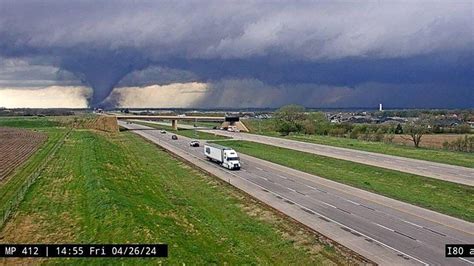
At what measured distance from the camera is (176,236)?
29.3 meters

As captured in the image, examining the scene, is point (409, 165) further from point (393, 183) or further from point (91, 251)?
point (91, 251)

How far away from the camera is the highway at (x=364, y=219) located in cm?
2841

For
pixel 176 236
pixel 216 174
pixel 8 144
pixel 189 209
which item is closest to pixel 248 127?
pixel 8 144

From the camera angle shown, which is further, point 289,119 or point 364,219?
point 289,119

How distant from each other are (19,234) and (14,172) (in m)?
28.3

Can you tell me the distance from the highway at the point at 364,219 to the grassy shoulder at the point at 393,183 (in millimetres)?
2094

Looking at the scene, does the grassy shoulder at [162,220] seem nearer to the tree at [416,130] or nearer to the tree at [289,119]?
the tree at [416,130]

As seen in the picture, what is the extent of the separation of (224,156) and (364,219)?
1290 inches

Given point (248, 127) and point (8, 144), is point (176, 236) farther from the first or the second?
point (248, 127)

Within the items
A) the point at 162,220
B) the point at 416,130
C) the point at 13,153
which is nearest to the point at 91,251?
the point at 162,220

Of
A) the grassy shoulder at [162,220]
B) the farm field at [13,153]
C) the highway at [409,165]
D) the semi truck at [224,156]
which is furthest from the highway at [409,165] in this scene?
the farm field at [13,153]

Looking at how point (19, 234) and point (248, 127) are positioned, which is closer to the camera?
point (19, 234)

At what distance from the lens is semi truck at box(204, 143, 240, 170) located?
212 ft

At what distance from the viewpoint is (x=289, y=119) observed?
153 metres
